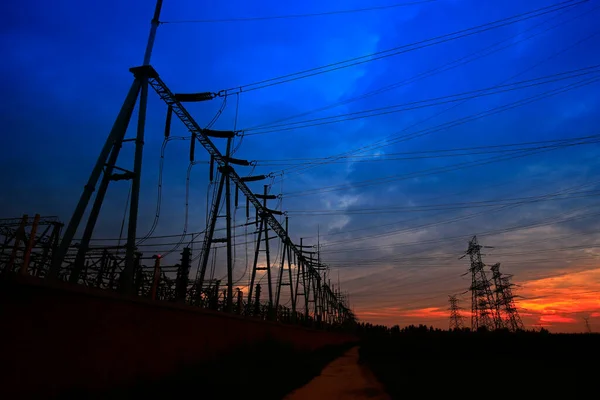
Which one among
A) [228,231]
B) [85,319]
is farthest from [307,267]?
[85,319]

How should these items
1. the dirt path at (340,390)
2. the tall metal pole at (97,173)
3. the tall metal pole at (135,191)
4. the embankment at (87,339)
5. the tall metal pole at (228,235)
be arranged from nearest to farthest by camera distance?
the embankment at (87,339) < the tall metal pole at (97,173) < the tall metal pole at (135,191) < the dirt path at (340,390) < the tall metal pole at (228,235)

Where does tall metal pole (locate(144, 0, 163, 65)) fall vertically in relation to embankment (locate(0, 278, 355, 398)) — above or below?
above

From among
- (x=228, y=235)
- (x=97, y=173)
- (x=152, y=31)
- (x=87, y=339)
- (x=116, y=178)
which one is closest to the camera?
(x=87, y=339)

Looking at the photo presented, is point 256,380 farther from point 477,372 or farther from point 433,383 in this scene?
point 477,372

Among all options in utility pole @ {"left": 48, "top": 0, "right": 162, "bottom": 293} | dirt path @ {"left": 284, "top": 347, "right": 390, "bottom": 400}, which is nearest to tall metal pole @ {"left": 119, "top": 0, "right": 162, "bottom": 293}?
utility pole @ {"left": 48, "top": 0, "right": 162, "bottom": 293}

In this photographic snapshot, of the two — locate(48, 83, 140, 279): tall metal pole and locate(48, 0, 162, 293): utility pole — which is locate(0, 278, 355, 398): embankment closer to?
locate(48, 0, 162, 293): utility pole

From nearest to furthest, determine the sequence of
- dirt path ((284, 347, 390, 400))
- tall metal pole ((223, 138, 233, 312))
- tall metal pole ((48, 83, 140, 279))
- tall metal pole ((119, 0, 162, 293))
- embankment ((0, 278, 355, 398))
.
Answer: embankment ((0, 278, 355, 398)) < tall metal pole ((48, 83, 140, 279)) < tall metal pole ((119, 0, 162, 293)) < dirt path ((284, 347, 390, 400)) < tall metal pole ((223, 138, 233, 312))

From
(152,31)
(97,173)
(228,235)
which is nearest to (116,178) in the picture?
(97,173)

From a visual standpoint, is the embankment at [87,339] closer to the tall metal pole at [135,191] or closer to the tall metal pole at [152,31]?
the tall metal pole at [135,191]

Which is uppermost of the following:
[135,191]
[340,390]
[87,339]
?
[135,191]

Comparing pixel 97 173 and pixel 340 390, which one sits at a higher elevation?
pixel 97 173

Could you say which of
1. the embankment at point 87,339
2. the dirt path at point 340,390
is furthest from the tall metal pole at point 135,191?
the dirt path at point 340,390

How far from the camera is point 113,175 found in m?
11.9

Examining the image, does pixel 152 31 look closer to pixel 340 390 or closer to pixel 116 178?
pixel 116 178
